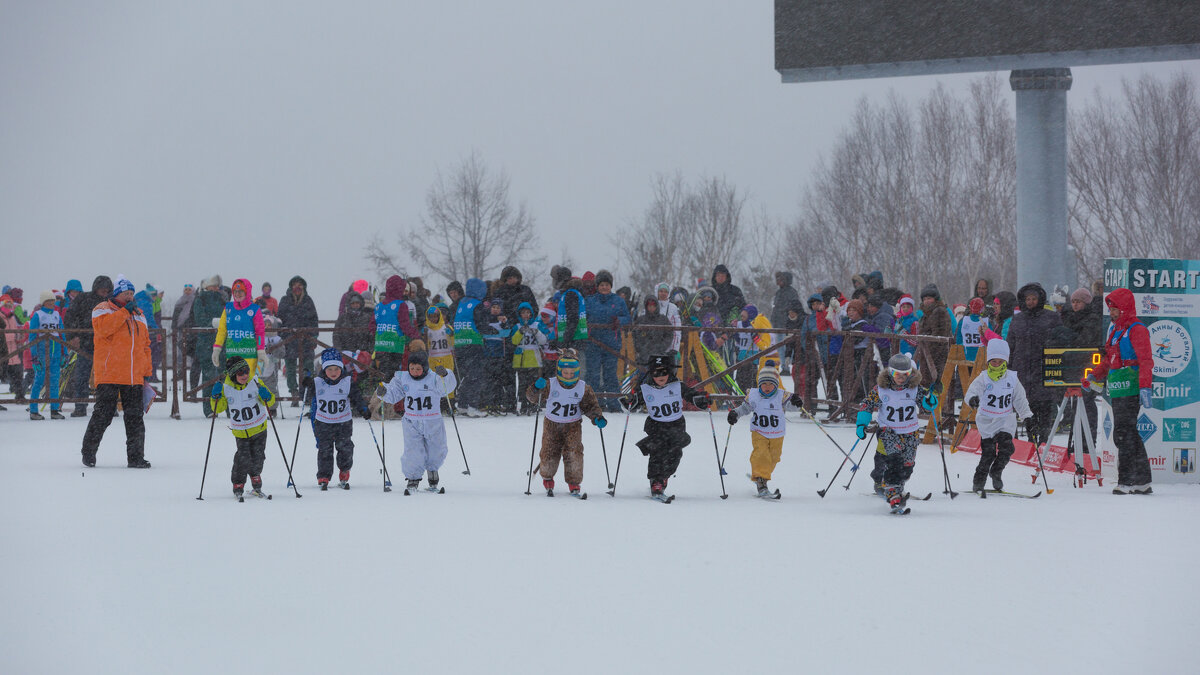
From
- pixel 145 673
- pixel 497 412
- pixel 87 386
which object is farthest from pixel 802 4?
pixel 145 673

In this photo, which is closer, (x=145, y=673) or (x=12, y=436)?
(x=145, y=673)

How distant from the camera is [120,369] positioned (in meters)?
11.8

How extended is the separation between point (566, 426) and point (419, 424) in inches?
52.6

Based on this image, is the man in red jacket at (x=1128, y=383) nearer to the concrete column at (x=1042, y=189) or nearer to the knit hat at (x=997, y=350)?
the knit hat at (x=997, y=350)

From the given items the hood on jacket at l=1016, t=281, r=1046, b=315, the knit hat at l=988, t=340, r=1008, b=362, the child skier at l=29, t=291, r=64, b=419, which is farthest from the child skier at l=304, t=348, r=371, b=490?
the child skier at l=29, t=291, r=64, b=419

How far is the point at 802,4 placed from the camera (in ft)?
55.7

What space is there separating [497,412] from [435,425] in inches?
238

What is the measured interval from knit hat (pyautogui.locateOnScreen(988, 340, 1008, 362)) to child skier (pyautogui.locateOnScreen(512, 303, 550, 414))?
6.98 m

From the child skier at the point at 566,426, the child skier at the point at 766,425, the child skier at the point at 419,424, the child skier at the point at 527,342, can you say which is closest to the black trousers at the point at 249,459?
the child skier at the point at 419,424

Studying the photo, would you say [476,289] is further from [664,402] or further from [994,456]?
[994,456]

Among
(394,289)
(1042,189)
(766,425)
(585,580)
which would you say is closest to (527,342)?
(394,289)

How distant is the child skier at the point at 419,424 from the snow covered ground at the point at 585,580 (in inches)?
12.5

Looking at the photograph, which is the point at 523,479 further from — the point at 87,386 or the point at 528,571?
the point at 87,386

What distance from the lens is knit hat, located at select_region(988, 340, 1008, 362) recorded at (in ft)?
35.6
